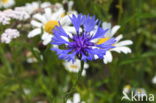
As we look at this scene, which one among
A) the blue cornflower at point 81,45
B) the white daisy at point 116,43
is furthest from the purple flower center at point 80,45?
the white daisy at point 116,43

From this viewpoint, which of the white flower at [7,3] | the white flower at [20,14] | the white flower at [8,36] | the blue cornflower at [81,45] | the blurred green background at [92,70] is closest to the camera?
the blue cornflower at [81,45]

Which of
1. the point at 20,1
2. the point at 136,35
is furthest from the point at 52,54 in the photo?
the point at 136,35

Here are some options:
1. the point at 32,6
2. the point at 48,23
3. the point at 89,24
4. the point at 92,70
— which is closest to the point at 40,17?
the point at 48,23

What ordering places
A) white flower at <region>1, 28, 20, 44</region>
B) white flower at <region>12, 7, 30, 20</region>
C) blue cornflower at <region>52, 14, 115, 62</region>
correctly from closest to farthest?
blue cornflower at <region>52, 14, 115, 62</region> < white flower at <region>1, 28, 20, 44</region> < white flower at <region>12, 7, 30, 20</region>

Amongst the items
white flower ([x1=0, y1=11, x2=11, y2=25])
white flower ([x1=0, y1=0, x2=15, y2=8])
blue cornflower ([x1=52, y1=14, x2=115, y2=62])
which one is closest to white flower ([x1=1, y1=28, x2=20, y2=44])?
white flower ([x1=0, y1=11, x2=11, y2=25])

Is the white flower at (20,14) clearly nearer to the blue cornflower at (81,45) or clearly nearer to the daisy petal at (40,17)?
the daisy petal at (40,17)

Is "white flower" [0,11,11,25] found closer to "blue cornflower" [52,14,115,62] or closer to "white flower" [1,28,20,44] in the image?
"white flower" [1,28,20,44]

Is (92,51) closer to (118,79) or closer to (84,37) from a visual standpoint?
(84,37)
